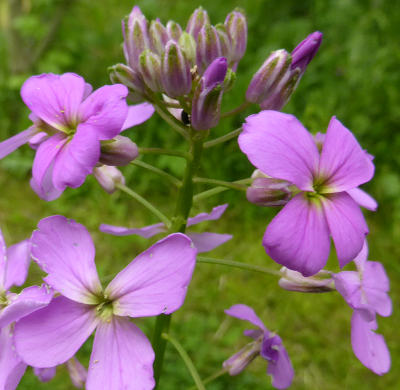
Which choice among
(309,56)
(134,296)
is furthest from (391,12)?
(134,296)

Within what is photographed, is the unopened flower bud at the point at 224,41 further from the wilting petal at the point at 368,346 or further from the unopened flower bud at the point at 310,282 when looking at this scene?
the wilting petal at the point at 368,346

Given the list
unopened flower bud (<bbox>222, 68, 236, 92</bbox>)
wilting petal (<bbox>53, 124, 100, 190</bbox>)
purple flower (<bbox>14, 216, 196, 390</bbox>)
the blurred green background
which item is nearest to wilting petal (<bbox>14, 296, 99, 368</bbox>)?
purple flower (<bbox>14, 216, 196, 390</bbox>)

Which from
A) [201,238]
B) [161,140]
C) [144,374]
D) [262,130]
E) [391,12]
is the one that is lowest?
[161,140]

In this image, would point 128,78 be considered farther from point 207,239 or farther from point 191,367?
point 191,367

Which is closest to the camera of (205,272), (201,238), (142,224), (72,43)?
(201,238)

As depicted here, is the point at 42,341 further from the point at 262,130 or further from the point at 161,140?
the point at 161,140

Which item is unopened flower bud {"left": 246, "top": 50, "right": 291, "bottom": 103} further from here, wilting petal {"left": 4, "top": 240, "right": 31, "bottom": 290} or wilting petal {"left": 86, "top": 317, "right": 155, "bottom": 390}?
wilting petal {"left": 4, "top": 240, "right": 31, "bottom": 290}

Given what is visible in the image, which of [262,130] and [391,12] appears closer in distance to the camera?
[262,130]
